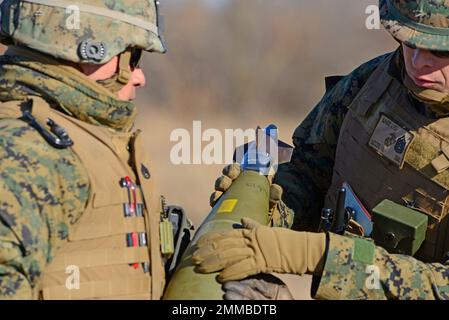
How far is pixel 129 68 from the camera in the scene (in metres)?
4.64

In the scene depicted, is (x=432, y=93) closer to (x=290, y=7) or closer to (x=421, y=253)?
(x=421, y=253)

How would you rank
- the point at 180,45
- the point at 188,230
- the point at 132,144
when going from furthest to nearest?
the point at 180,45 < the point at 188,230 < the point at 132,144

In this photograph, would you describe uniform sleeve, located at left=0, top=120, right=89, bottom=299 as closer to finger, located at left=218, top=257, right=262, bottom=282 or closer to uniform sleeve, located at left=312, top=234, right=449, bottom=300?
finger, located at left=218, top=257, right=262, bottom=282

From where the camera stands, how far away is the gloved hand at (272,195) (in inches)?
237

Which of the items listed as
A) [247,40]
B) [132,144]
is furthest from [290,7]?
[132,144]

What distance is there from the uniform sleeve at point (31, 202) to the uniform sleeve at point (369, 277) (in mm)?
1288

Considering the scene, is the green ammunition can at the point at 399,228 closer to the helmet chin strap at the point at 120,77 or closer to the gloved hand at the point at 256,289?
the gloved hand at the point at 256,289

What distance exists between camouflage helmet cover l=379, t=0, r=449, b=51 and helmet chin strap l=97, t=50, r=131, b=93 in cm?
167

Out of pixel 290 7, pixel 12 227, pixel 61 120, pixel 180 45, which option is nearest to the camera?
pixel 12 227

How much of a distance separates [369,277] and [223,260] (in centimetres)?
75

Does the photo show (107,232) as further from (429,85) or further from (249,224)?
(429,85)

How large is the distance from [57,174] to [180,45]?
1743 cm

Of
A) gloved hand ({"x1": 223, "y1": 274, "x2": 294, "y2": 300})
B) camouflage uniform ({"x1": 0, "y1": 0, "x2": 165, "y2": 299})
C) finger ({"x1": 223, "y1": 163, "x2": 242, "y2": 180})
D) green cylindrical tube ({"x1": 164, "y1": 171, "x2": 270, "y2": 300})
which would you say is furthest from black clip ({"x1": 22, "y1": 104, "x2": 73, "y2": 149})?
finger ({"x1": 223, "y1": 163, "x2": 242, "y2": 180})

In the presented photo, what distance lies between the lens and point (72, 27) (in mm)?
4418
